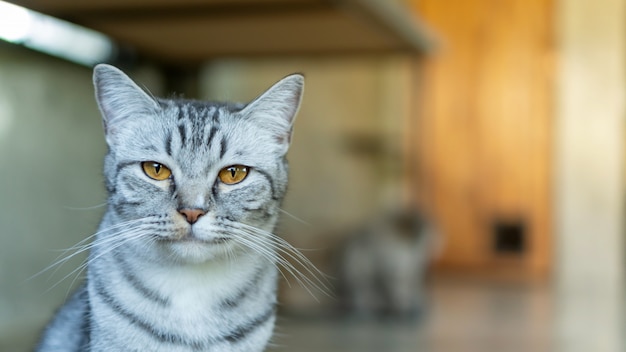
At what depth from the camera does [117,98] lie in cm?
93

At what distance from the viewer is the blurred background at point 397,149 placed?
5.86 ft

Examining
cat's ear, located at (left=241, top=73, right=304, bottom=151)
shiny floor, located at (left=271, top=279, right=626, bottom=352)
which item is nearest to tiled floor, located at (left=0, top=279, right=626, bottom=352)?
shiny floor, located at (left=271, top=279, right=626, bottom=352)

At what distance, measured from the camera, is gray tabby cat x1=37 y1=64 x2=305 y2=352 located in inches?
36.2

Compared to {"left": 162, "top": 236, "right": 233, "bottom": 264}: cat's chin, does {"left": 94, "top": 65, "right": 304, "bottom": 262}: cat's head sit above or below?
above

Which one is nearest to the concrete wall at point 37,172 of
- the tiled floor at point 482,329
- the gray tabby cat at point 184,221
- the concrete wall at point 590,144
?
the tiled floor at point 482,329

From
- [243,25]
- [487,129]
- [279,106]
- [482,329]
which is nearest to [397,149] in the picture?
[487,129]

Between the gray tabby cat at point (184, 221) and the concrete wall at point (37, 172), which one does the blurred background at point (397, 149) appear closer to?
the concrete wall at point (37, 172)

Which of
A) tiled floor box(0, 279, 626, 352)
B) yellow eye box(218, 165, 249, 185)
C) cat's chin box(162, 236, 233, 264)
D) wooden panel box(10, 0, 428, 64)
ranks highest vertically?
wooden panel box(10, 0, 428, 64)

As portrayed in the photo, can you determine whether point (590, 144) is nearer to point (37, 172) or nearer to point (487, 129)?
point (487, 129)

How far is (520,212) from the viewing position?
12.9 ft

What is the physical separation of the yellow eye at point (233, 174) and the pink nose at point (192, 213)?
0.19 ft

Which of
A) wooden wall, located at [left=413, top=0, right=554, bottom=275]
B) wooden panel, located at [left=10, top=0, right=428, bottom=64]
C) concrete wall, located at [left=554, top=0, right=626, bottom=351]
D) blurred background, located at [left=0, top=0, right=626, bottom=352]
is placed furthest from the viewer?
wooden wall, located at [left=413, top=0, right=554, bottom=275]

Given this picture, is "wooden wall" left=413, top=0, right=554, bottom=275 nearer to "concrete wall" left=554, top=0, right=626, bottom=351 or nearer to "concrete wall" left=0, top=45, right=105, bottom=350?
"concrete wall" left=554, top=0, right=626, bottom=351

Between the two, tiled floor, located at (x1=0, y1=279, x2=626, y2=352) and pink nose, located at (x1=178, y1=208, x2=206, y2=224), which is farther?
tiled floor, located at (x1=0, y1=279, x2=626, y2=352)
